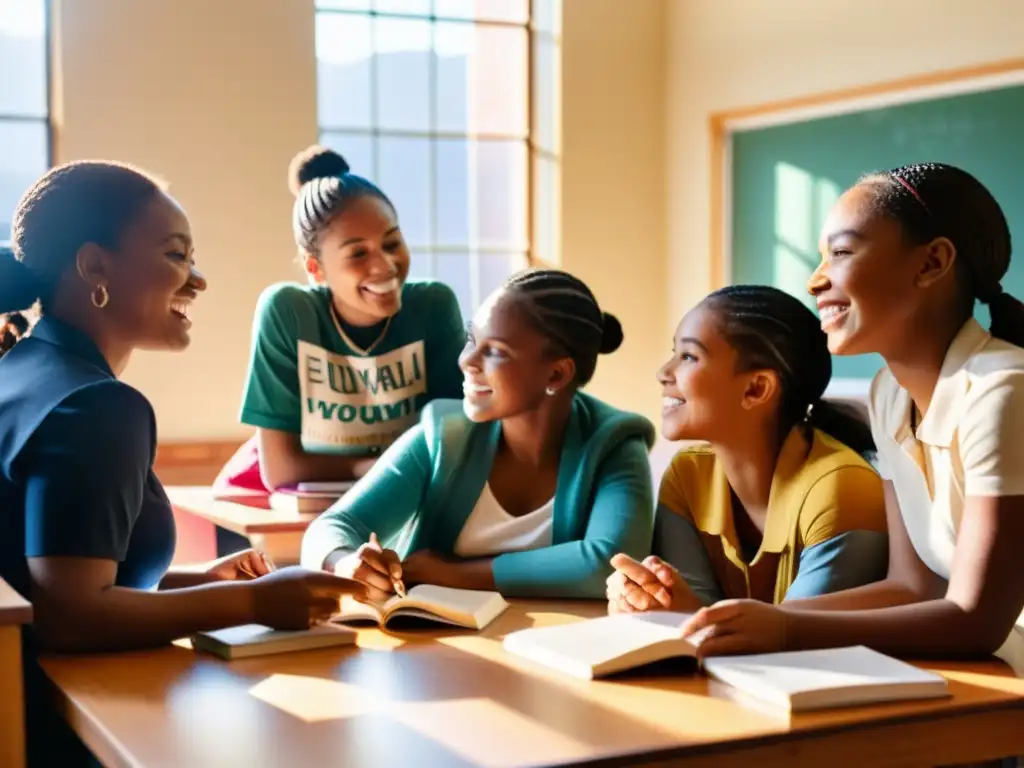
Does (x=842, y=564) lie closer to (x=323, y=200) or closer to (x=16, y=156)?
(x=323, y=200)

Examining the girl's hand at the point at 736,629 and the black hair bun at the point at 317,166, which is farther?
the black hair bun at the point at 317,166

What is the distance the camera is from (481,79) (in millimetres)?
6254

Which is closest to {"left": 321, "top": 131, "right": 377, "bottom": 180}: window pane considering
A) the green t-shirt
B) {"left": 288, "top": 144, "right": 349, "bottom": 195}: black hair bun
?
{"left": 288, "top": 144, "right": 349, "bottom": 195}: black hair bun

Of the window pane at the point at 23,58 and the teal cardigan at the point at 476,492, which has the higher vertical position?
the window pane at the point at 23,58

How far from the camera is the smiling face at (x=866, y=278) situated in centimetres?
169

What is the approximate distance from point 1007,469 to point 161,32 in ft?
15.0

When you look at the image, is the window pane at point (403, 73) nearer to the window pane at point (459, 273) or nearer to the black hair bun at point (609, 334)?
the window pane at point (459, 273)

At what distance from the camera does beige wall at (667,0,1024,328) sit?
4809mm

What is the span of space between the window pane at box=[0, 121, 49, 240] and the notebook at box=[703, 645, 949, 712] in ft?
14.7

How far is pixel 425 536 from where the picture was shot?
221cm

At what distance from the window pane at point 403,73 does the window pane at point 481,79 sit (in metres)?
0.07

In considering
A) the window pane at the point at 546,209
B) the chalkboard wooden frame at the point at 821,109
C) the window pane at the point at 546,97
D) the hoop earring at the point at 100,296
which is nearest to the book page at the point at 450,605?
the hoop earring at the point at 100,296

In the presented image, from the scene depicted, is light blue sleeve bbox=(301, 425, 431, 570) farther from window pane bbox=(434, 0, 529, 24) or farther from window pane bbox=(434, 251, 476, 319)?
window pane bbox=(434, 0, 529, 24)

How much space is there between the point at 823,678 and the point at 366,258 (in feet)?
5.95
